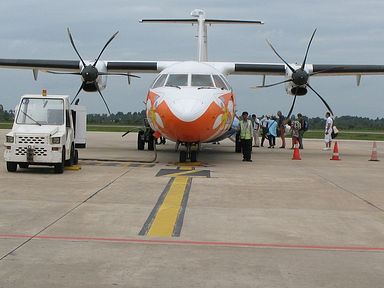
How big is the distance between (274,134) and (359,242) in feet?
69.4

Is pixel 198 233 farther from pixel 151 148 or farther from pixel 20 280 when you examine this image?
pixel 151 148

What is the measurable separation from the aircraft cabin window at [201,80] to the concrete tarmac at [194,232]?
12.8ft

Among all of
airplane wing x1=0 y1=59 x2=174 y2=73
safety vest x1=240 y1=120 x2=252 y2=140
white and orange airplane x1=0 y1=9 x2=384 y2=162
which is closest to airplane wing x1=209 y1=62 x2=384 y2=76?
white and orange airplane x1=0 y1=9 x2=384 y2=162

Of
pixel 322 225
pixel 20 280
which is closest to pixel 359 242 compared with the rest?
pixel 322 225

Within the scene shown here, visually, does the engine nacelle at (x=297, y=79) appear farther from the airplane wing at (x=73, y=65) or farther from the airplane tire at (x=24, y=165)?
the airplane tire at (x=24, y=165)

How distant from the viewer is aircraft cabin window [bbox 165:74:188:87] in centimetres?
1580

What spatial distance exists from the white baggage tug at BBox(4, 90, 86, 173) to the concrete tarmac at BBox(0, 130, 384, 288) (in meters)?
0.40

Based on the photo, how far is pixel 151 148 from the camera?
2300cm

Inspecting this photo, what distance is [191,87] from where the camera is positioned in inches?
611

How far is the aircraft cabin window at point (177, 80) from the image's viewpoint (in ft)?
51.9

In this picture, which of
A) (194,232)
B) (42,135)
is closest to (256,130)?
(42,135)

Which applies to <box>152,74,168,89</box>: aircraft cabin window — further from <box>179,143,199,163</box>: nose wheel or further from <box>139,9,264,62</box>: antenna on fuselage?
<box>139,9,264,62</box>: antenna on fuselage

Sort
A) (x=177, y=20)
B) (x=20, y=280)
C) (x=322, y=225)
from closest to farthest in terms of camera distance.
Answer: (x=20, y=280) < (x=322, y=225) < (x=177, y=20)

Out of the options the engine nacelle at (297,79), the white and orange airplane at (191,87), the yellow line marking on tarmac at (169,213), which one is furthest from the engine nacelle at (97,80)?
the yellow line marking on tarmac at (169,213)
